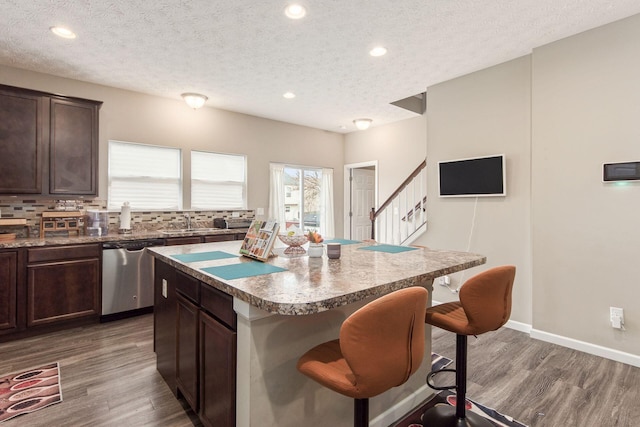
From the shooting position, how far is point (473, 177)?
3.69 m

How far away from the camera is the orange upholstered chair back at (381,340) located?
3.68ft

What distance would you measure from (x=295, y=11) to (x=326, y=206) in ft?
13.9

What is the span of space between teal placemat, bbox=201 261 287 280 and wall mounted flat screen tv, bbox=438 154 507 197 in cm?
280

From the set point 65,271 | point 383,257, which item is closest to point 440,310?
point 383,257

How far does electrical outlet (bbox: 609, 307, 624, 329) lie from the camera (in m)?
2.71

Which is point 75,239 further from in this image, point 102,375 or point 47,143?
point 102,375

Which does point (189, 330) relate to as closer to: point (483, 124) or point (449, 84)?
point (483, 124)

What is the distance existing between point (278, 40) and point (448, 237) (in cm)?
292

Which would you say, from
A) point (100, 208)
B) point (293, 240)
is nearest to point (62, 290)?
point (100, 208)

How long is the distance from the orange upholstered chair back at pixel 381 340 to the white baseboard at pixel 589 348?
106 inches

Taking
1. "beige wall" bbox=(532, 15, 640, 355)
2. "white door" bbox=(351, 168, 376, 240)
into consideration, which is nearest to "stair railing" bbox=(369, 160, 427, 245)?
"white door" bbox=(351, 168, 376, 240)

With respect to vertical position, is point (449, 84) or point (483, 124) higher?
point (449, 84)

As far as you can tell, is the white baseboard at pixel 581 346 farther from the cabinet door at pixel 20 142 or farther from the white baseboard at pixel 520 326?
the cabinet door at pixel 20 142

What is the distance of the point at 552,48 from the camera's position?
3059 millimetres
